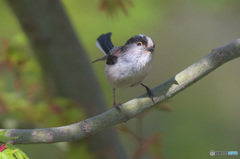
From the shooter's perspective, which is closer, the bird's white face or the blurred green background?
the bird's white face

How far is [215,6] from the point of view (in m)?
6.00

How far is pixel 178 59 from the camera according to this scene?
26.0 feet

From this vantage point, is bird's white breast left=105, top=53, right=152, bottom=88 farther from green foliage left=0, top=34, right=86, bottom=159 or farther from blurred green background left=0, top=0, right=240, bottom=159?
Result: blurred green background left=0, top=0, right=240, bottom=159

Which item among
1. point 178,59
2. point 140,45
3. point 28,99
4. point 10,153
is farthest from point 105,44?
point 178,59

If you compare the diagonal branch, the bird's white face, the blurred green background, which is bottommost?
the blurred green background

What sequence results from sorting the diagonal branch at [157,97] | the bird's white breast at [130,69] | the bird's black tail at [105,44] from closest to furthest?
A: the diagonal branch at [157,97]
the bird's white breast at [130,69]
the bird's black tail at [105,44]

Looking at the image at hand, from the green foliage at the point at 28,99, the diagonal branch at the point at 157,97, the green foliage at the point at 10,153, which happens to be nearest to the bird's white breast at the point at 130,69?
the diagonal branch at the point at 157,97

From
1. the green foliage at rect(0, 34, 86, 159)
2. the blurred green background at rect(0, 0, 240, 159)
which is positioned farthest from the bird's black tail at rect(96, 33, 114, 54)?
the green foliage at rect(0, 34, 86, 159)

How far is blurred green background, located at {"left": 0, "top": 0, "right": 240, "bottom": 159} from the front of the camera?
565 cm

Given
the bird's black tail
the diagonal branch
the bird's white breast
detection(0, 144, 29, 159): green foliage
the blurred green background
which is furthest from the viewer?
the blurred green background

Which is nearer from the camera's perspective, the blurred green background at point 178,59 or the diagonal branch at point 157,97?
the diagonal branch at point 157,97

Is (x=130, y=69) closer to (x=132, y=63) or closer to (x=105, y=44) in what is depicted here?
(x=132, y=63)

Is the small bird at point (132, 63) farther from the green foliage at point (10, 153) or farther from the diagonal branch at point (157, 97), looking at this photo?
the green foliage at point (10, 153)

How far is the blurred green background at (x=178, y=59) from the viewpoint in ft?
18.5
